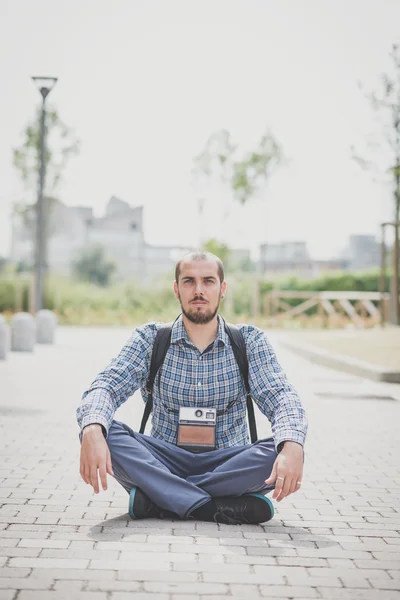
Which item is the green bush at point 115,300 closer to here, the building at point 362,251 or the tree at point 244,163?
the tree at point 244,163

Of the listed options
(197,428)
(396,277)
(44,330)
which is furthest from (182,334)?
(396,277)

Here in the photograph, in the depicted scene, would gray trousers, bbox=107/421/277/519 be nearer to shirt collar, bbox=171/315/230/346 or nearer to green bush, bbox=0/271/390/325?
shirt collar, bbox=171/315/230/346

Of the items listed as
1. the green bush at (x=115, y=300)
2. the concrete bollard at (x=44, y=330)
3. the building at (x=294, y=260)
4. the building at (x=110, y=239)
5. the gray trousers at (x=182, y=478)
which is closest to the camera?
the gray trousers at (x=182, y=478)

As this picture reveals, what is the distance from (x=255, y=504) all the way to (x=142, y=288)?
38009 mm

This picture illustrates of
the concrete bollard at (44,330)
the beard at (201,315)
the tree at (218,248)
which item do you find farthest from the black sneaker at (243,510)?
the tree at (218,248)

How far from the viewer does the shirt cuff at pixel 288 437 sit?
15.4ft

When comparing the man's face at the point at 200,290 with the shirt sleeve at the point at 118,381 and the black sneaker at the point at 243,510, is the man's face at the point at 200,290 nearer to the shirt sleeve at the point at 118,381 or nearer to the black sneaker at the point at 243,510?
the shirt sleeve at the point at 118,381

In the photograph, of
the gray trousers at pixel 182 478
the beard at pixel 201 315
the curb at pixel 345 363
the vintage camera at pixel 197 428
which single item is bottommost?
the curb at pixel 345 363

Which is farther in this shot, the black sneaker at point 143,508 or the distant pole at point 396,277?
the distant pole at point 396,277

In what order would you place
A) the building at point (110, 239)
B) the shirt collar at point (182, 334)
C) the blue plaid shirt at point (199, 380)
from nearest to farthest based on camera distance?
1. the blue plaid shirt at point (199, 380)
2. the shirt collar at point (182, 334)
3. the building at point (110, 239)

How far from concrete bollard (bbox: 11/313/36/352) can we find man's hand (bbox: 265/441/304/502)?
54.2 ft

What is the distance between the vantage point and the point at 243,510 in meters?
5.04

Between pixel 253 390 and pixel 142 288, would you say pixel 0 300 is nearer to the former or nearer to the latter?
pixel 142 288

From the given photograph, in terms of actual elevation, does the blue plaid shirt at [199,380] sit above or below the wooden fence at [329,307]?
above
